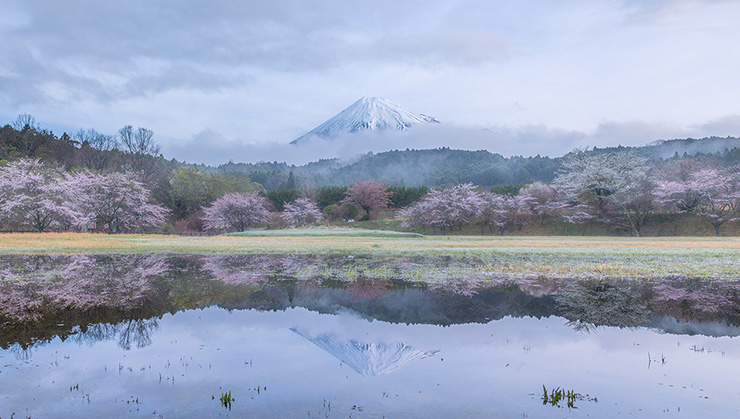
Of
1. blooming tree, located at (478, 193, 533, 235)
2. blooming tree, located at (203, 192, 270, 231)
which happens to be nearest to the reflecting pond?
blooming tree, located at (203, 192, 270, 231)

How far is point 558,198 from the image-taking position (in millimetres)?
66625

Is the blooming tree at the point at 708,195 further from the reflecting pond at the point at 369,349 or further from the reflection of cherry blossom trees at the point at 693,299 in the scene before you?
the reflecting pond at the point at 369,349

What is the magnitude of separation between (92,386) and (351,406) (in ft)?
10.9

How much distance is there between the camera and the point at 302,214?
71.8 meters

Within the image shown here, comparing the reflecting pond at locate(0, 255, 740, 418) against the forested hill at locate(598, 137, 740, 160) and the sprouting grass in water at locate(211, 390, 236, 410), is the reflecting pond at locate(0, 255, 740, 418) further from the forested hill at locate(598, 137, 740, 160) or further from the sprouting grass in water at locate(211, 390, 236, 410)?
the forested hill at locate(598, 137, 740, 160)

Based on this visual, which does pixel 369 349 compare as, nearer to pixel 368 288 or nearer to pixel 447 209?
pixel 368 288

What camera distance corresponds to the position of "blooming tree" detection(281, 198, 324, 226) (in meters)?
72.0

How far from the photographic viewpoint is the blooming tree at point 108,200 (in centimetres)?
4850

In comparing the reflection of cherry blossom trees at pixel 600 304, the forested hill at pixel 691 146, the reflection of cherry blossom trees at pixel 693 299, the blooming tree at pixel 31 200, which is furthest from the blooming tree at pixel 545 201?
the forested hill at pixel 691 146

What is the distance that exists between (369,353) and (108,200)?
50.1 metres

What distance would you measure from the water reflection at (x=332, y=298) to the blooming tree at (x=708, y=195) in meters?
50.2

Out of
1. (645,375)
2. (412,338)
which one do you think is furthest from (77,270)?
(645,375)

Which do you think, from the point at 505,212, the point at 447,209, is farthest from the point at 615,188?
the point at 447,209

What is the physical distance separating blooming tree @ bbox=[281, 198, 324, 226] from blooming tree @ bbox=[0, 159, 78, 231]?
30.2 m
